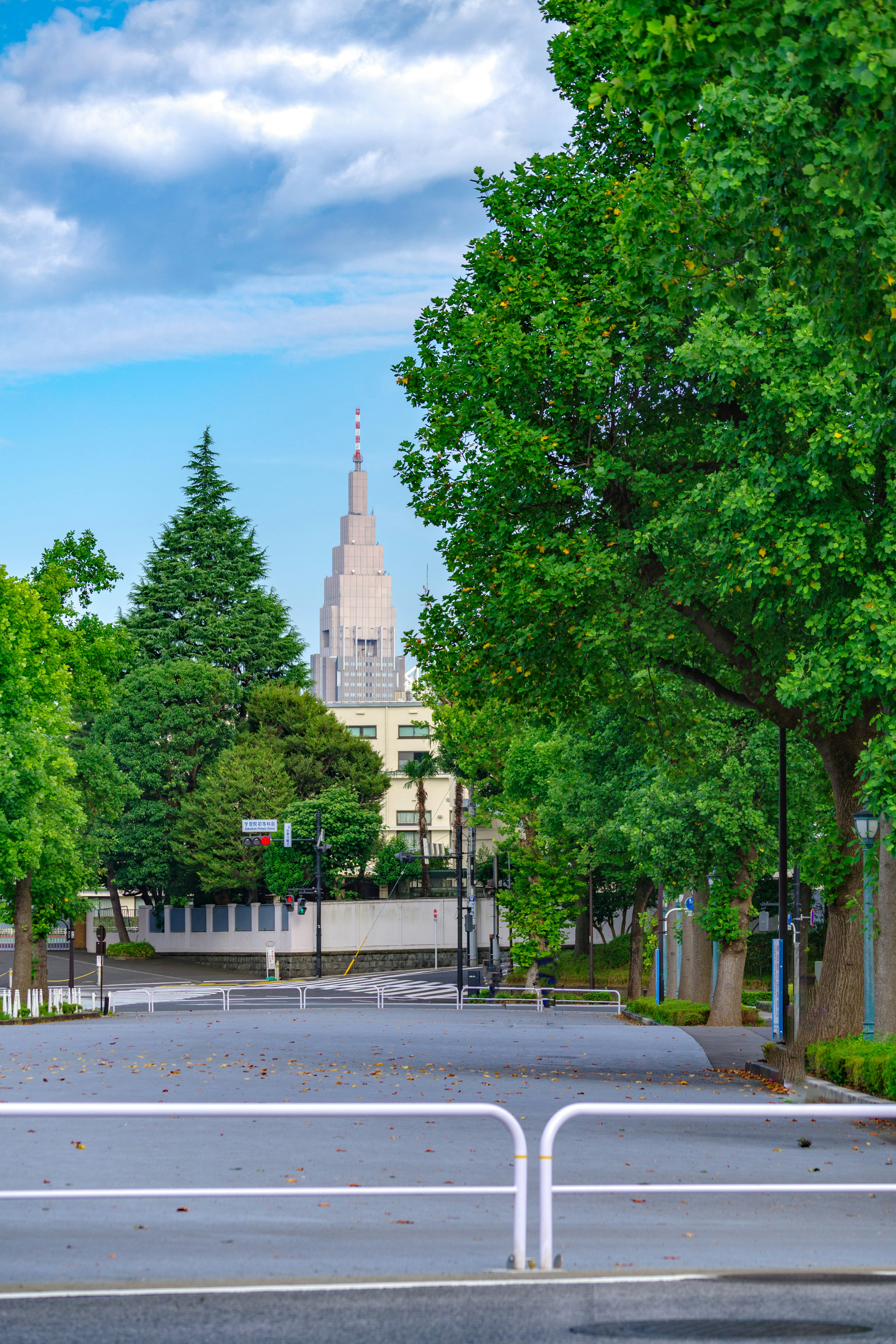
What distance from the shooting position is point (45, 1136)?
1295 centimetres

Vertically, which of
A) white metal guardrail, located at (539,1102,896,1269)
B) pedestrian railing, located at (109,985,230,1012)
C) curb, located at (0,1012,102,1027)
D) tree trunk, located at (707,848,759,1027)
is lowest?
pedestrian railing, located at (109,985,230,1012)

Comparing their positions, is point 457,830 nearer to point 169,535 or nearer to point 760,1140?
point 169,535

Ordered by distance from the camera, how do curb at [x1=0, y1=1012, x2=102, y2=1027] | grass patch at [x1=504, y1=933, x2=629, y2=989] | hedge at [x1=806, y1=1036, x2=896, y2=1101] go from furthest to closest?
grass patch at [x1=504, y1=933, x2=629, y2=989]
curb at [x1=0, y1=1012, x2=102, y2=1027]
hedge at [x1=806, y1=1036, x2=896, y2=1101]

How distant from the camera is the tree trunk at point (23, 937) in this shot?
36562 millimetres

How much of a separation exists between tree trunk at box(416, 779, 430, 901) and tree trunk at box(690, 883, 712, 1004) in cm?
3161

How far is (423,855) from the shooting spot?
236 feet

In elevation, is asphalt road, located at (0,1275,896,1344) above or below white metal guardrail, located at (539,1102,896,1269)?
below

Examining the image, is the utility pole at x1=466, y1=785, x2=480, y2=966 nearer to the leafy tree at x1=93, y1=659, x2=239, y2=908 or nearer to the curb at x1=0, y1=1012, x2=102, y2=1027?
the leafy tree at x1=93, y1=659, x2=239, y2=908

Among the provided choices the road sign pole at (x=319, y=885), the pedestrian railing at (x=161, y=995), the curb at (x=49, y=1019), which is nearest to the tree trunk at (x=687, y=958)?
the pedestrian railing at (x=161, y=995)

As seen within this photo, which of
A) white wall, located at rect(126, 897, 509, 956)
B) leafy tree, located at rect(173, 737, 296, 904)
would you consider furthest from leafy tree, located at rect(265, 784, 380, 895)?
white wall, located at rect(126, 897, 509, 956)

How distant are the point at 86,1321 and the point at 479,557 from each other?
13.9 metres

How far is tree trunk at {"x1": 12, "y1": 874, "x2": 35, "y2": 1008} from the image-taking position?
1439 inches

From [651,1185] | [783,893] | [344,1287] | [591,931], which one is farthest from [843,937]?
[591,931]

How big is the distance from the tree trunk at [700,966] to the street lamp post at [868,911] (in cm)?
1971
